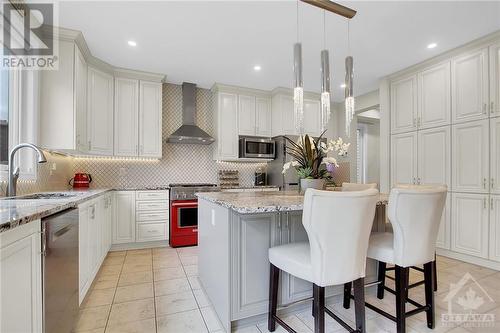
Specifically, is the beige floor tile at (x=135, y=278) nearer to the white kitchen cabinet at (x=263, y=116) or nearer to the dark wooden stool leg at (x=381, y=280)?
the dark wooden stool leg at (x=381, y=280)

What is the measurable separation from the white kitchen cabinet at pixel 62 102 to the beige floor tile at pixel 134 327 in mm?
1989

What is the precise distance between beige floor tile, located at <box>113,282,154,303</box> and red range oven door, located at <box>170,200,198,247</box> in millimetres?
1271

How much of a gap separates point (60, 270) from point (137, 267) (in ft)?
5.57

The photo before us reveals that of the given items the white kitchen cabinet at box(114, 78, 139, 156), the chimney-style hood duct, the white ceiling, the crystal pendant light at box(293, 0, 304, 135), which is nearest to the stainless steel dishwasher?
the crystal pendant light at box(293, 0, 304, 135)

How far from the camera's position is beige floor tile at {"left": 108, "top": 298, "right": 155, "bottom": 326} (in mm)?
1881

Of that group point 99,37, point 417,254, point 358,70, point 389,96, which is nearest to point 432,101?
point 389,96

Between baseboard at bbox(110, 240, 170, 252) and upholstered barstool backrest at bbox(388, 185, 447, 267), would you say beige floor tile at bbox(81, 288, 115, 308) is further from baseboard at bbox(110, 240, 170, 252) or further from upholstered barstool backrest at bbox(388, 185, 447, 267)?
upholstered barstool backrest at bbox(388, 185, 447, 267)

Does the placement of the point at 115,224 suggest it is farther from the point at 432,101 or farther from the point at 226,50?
the point at 432,101

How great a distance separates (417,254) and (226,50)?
9.73 ft

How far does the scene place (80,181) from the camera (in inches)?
137

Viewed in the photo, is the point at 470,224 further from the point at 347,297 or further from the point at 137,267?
the point at 137,267

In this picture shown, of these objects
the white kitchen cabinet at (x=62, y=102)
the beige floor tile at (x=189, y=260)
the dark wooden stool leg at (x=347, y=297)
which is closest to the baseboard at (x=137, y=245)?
the beige floor tile at (x=189, y=260)

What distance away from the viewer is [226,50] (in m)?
3.16

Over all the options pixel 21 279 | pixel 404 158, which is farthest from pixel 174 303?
pixel 404 158
